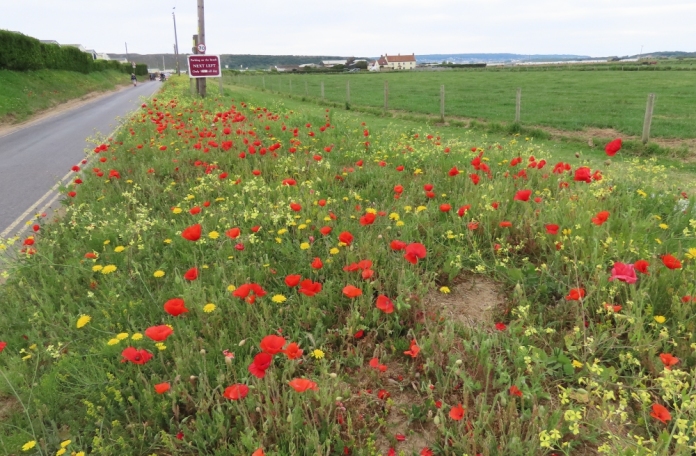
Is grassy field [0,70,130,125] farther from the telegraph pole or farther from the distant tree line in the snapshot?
the telegraph pole

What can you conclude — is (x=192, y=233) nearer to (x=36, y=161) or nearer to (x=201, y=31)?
(x=36, y=161)

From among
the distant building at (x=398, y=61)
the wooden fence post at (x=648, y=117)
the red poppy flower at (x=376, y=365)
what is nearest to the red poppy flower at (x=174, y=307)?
the red poppy flower at (x=376, y=365)

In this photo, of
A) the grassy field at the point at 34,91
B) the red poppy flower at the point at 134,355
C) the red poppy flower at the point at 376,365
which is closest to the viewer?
the red poppy flower at the point at 134,355

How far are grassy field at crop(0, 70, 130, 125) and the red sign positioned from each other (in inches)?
296

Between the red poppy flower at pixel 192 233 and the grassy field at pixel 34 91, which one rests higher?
the grassy field at pixel 34 91

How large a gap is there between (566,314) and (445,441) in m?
1.32

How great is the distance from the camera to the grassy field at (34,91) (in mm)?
18806

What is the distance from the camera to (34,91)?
23.2m

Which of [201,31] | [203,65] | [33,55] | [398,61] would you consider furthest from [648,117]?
[398,61]

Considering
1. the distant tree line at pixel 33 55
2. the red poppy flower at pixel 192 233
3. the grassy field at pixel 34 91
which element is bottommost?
the red poppy flower at pixel 192 233

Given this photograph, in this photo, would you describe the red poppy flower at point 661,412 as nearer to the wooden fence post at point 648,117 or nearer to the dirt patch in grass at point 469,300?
the dirt patch in grass at point 469,300

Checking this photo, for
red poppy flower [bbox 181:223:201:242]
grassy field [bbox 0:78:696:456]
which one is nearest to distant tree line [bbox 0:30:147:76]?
grassy field [bbox 0:78:696:456]

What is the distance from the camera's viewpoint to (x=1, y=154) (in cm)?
1118

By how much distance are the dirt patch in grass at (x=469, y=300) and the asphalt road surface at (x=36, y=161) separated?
5.43 m
